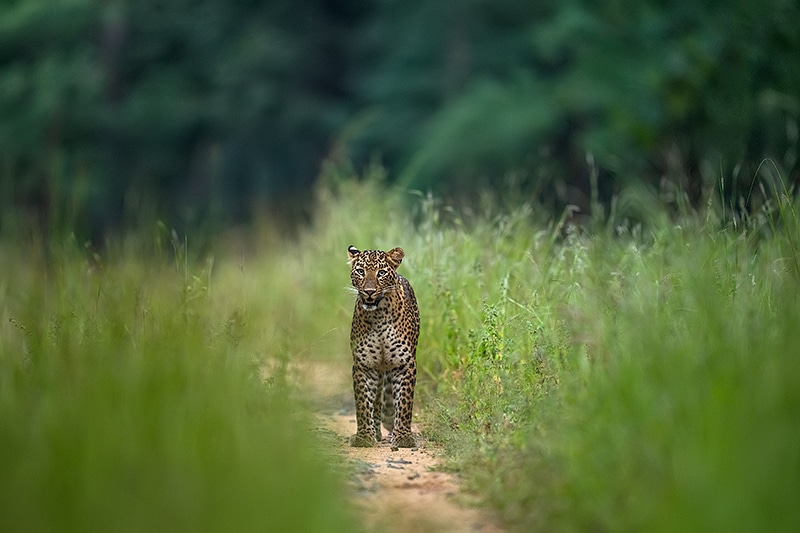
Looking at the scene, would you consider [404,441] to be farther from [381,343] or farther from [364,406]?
[381,343]

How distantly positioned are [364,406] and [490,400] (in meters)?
0.68

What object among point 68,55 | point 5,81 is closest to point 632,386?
point 5,81

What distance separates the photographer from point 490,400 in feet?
18.2

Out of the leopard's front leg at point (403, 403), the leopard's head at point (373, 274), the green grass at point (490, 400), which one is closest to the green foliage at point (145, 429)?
the green grass at point (490, 400)

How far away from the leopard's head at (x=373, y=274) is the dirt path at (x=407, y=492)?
54 cm

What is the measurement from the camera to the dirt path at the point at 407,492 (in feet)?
13.6

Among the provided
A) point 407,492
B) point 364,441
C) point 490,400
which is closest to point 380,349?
point 364,441

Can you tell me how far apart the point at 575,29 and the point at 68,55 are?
37.6 ft

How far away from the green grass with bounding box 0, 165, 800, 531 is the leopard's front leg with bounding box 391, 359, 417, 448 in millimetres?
160

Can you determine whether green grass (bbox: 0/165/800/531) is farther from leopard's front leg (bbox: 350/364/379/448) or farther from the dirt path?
leopard's front leg (bbox: 350/364/379/448)

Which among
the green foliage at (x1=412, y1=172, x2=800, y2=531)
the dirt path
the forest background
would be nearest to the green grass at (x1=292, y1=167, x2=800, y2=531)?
the green foliage at (x1=412, y1=172, x2=800, y2=531)

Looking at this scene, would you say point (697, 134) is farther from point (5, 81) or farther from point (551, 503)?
point (5, 81)

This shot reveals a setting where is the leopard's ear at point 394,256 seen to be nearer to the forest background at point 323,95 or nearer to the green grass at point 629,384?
the green grass at point 629,384

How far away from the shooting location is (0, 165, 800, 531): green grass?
3621 mm
